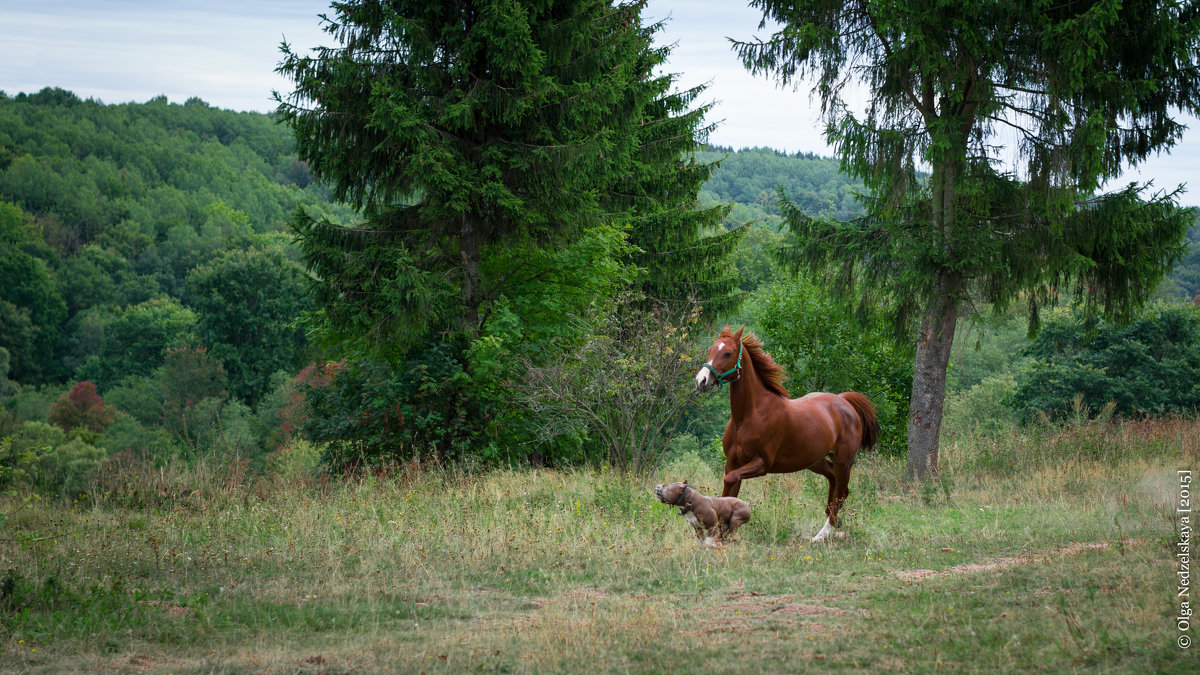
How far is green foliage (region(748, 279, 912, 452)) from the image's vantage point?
59.6 ft

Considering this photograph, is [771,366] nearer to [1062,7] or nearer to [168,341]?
[1062,7]

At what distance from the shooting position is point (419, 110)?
15.1 meters

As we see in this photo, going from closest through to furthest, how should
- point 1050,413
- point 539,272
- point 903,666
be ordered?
point 903,666 → point 539,272 → point 1050,413

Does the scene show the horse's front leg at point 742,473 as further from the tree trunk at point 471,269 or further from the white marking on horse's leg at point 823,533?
the tree trunk at point 471,269

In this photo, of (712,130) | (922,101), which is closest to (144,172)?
(712,130)

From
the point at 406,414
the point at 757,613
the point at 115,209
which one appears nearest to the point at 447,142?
the point at 406,414

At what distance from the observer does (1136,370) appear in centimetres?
2541

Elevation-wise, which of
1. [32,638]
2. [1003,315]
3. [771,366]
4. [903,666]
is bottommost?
[32,638]

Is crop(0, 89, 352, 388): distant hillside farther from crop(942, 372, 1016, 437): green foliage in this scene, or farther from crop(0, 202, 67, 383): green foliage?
crop(942, 372, 1016, 437): green foliage

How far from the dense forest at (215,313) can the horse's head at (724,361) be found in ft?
16.3

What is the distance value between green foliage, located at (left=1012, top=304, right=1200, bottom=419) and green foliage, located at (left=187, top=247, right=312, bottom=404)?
43323 mm

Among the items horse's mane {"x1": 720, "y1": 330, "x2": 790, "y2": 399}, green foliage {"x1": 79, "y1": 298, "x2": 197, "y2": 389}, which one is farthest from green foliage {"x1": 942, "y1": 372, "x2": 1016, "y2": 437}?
green foliage {"x1": 79, "y1": 298, "x2": 197, "y2": 389}

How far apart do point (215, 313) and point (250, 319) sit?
259cm

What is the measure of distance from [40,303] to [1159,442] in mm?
81467
